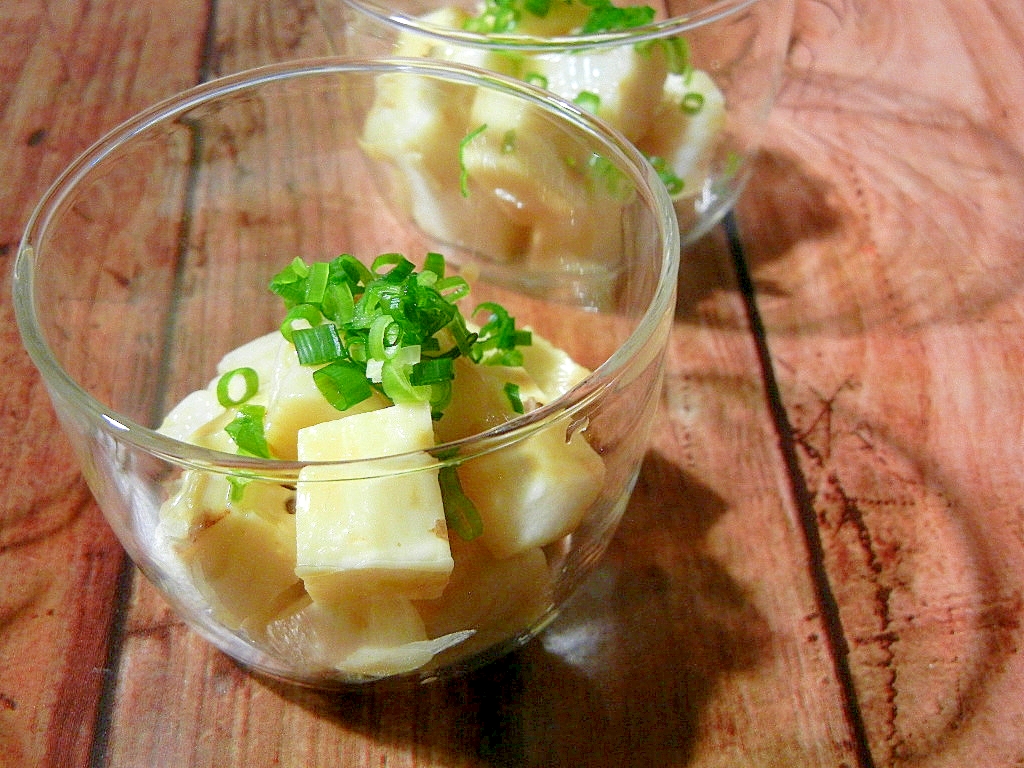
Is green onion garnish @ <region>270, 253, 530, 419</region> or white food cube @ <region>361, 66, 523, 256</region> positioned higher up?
green onion garnish @ <region>270, 253, 530, 419</region>

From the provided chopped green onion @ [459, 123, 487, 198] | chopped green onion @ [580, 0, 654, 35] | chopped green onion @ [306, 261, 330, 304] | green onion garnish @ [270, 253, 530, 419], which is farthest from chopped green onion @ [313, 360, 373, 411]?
chopped green onion @ [580, 0, 654, 35]

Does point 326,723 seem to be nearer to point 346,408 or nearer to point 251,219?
point 346,408

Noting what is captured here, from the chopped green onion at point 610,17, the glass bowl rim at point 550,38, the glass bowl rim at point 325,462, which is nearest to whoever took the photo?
the glass bowl rim at point 325,462

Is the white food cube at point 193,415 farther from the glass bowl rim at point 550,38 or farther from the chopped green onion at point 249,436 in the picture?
the glass bowl rim at point 550,38

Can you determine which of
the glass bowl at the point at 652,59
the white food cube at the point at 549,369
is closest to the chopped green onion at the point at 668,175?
the glass bowl at the point at 652,59

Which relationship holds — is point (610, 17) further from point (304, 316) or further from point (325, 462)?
point (325, 462)

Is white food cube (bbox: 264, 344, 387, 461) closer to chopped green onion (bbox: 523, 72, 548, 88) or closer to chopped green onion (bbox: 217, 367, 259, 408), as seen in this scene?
chopped green onion (bbox: 217, 367, 259, 408)

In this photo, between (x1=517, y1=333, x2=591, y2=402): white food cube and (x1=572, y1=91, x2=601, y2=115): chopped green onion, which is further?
(x1=572, y1=91, x2=601, y2=115): chopped green onion
